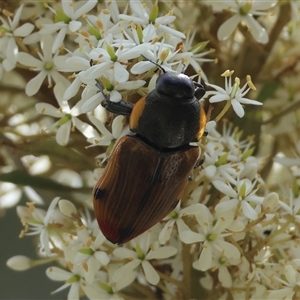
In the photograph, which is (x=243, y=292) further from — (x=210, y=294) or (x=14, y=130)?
(x=14, y=130)

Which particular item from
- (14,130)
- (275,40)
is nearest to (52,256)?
(14,130)

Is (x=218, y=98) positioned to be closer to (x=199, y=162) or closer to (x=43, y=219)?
(x=199, y=162)

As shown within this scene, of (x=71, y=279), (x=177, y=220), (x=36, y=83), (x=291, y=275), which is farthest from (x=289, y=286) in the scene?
(x=36, y=83)

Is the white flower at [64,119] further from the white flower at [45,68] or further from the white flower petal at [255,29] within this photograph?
the white flower petal at [255,29]

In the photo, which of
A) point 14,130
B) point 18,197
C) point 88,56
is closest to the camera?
point 88,56

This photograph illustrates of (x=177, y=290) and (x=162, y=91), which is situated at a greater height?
(x=162, y=91)

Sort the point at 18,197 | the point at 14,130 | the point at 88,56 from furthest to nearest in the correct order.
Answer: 1. the point at 18,197
2. the point at 14,130
3. the point at 88,56
